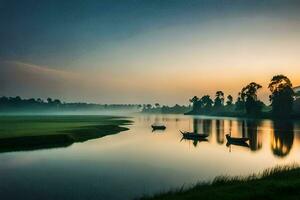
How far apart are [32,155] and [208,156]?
28.8 metres

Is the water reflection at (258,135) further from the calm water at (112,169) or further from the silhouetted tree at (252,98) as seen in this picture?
the silhouetted tree at (252,98)

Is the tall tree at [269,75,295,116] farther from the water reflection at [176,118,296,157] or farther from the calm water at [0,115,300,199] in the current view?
the calm water at [0,115,300,199]

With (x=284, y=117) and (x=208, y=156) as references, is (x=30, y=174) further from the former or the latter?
(x=284, y=117)

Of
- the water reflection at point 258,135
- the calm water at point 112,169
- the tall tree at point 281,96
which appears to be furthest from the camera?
the tall tree at point 281,96

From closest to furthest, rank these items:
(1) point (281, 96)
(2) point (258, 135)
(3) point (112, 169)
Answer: (3) point (112, 169) → (2) point (258, 135) → (1) point (281, 96)

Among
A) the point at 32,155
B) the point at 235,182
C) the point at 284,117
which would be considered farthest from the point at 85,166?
the point at 284,117

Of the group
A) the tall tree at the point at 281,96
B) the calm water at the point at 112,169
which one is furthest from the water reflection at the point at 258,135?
the tall tree at the point at 281,96

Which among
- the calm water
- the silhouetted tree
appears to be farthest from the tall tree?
the calm water

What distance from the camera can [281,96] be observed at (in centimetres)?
16250

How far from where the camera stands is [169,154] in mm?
50375

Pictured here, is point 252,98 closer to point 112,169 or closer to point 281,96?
point 281,96

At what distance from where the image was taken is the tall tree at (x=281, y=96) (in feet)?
528

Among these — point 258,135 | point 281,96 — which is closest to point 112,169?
point 258,135

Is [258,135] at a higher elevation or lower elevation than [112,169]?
higher
